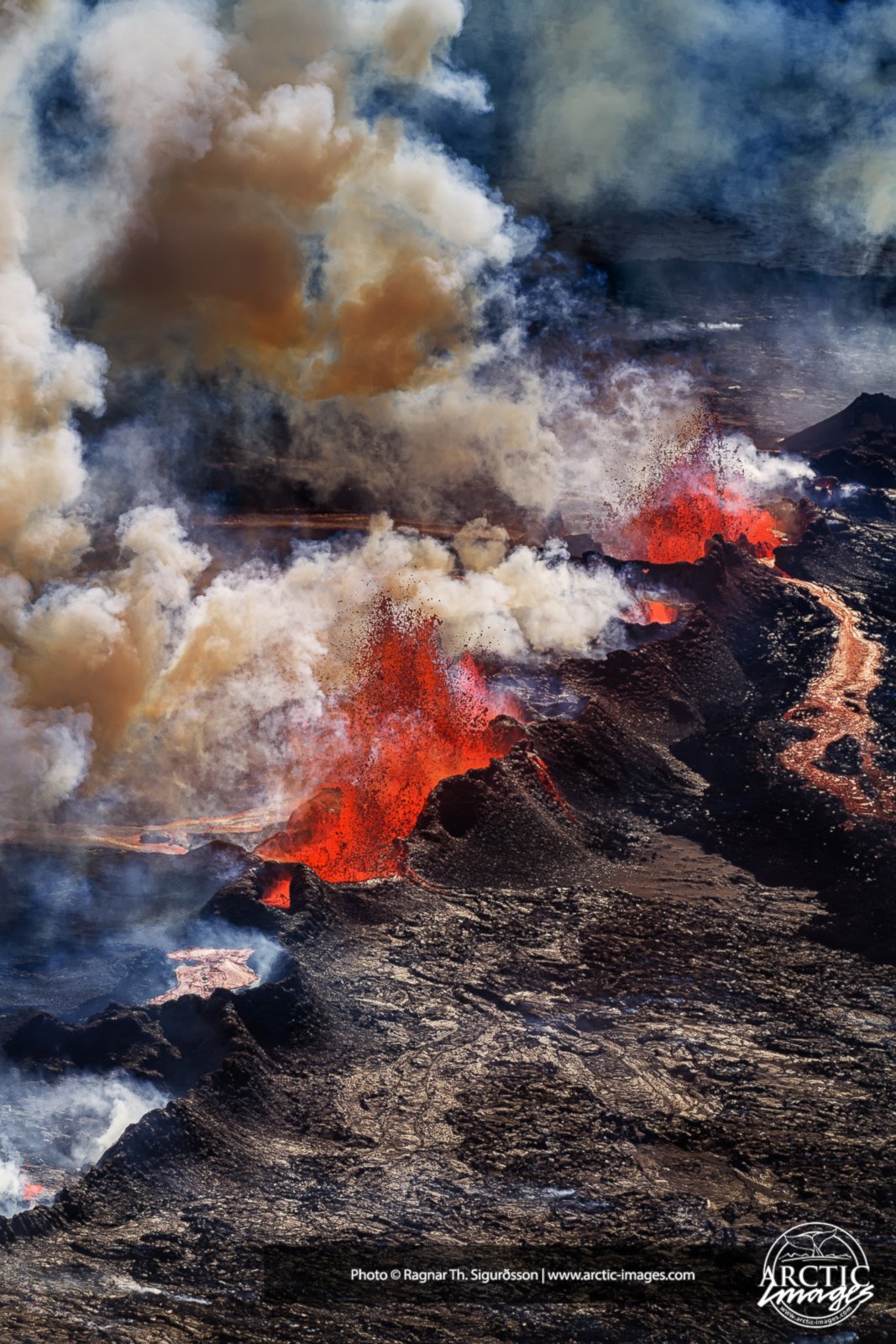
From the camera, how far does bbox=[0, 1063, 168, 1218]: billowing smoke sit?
1777 centimetres

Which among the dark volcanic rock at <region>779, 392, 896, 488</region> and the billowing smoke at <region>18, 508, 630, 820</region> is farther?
the dark volcanic rock at <region>779, 392, 896, 488</region>

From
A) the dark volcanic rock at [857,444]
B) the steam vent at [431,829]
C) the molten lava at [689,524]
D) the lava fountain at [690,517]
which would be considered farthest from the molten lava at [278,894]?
the dark volcanic rock at [857,444]

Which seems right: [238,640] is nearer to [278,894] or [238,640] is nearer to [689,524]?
[278,894]

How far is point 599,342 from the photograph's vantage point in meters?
64.0

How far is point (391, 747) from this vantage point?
29.4m

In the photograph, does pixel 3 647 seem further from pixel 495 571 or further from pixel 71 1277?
pixel 71 1277

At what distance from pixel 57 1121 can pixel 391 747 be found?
12.0m

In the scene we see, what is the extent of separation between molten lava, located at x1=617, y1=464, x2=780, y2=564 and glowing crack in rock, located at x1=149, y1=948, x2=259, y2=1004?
74.9 feet

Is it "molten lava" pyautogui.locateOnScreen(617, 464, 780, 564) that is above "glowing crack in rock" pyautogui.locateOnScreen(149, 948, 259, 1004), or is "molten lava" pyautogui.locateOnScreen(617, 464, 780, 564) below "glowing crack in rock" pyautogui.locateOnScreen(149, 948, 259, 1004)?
above

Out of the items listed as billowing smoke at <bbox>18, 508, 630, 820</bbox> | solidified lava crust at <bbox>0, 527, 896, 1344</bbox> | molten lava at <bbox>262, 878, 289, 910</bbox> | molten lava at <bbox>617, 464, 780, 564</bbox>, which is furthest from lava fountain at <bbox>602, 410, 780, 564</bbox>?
molten lava at <bbox>262, 878, 289, 910</bbox>

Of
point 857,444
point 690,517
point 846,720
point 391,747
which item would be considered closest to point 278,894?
point 391,747

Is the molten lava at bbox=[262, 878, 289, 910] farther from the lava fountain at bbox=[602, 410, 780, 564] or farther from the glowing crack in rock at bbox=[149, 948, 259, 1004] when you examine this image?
the lava fountain at bbox=[602, 410, 780, 564]

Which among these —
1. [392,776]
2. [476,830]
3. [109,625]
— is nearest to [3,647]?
[109,625]

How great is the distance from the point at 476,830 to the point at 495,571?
13.2 meters
